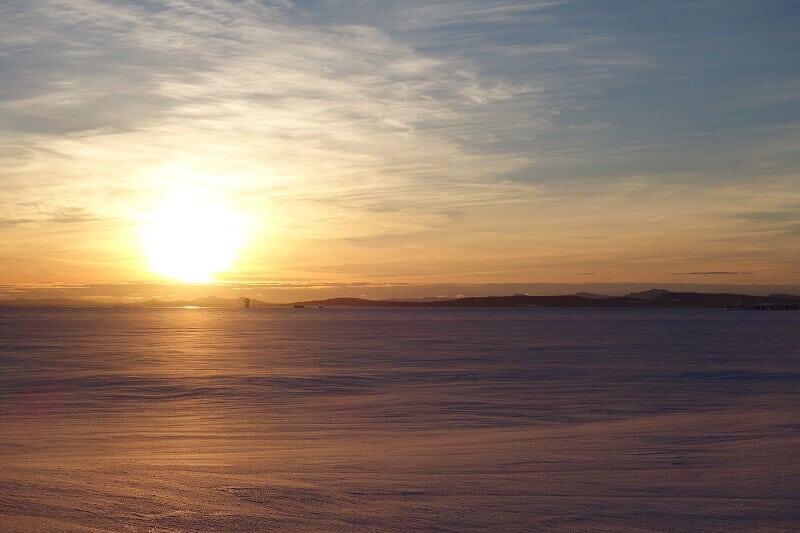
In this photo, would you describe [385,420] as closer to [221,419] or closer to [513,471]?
[221,419]

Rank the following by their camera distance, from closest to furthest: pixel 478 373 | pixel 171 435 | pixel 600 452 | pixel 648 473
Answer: pixel 648 473 < pixel 600 452 < pixel 171 435 < pixel 478 373

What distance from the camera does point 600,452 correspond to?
1315 cm

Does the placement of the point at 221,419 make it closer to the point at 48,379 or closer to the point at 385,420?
the point at 385,420

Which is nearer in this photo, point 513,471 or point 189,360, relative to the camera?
point 513,471

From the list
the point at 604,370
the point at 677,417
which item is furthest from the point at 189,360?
the point at 677,417

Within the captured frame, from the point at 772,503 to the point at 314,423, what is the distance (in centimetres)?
1073

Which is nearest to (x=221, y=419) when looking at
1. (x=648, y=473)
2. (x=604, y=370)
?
(x=648, y=473)

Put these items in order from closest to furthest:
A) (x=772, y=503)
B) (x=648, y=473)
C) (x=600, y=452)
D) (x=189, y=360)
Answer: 1. (x=772, y=503)
2. (x=648, y=473)
3. (x=600, y=452)
4. (x=189, y=360)

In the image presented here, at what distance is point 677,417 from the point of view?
1875cm

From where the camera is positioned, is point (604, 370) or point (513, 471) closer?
point (513, 471)

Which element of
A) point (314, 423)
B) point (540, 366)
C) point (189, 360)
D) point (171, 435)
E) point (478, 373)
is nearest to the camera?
point (171, 435)

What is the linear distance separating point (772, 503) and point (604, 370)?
25587 millimetres

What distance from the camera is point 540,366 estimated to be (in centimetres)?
3684

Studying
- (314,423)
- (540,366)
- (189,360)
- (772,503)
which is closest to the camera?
(772,503)
